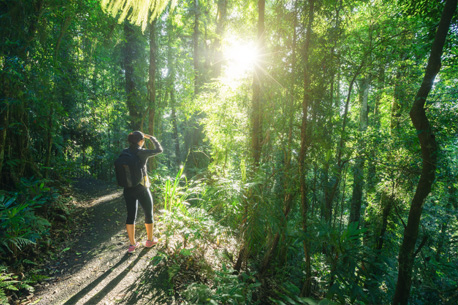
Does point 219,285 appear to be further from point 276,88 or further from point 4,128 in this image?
point 4,128

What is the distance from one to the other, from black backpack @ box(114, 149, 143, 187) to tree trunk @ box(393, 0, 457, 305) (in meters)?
4.77

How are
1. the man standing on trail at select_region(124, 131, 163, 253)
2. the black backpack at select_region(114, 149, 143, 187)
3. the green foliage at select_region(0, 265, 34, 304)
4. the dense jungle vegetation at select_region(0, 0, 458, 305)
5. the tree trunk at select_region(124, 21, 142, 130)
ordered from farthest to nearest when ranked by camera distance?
1. the tree trunk at select_region(124, 21, 142, 130)
2. the man standing on trail at select_region(124, 131, 163, 253)
3. the black backpack at select_region(114, 149, 143, 187)
4. the dense jungle vegetation at select_region(0, 0, 458, 305)
5. the green foliage at select_region(0, 265, 34, 304)

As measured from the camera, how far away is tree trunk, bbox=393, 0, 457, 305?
2.91m

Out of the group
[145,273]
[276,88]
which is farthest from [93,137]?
[276,88]

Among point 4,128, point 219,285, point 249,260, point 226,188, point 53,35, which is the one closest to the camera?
point 219,285

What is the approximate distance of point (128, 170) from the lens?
11.5ft

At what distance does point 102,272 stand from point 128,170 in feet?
5.47

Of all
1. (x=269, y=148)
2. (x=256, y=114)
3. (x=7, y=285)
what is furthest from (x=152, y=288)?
(x=256, y=114)

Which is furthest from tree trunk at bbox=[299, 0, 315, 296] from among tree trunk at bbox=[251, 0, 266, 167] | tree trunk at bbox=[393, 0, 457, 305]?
tree trunk at bbox=[393, 0, 457, 305]

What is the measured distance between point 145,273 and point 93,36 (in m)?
6.73

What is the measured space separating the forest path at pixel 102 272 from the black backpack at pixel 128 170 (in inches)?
53.5

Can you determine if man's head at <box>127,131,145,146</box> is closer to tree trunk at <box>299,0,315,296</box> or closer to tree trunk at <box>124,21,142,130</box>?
tree trunk at <box>299,0,315,296</box>

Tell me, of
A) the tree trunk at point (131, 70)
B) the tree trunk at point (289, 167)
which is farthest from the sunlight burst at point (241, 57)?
the tree trunk at point (131, 70)

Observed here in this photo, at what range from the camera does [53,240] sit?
392 cm
